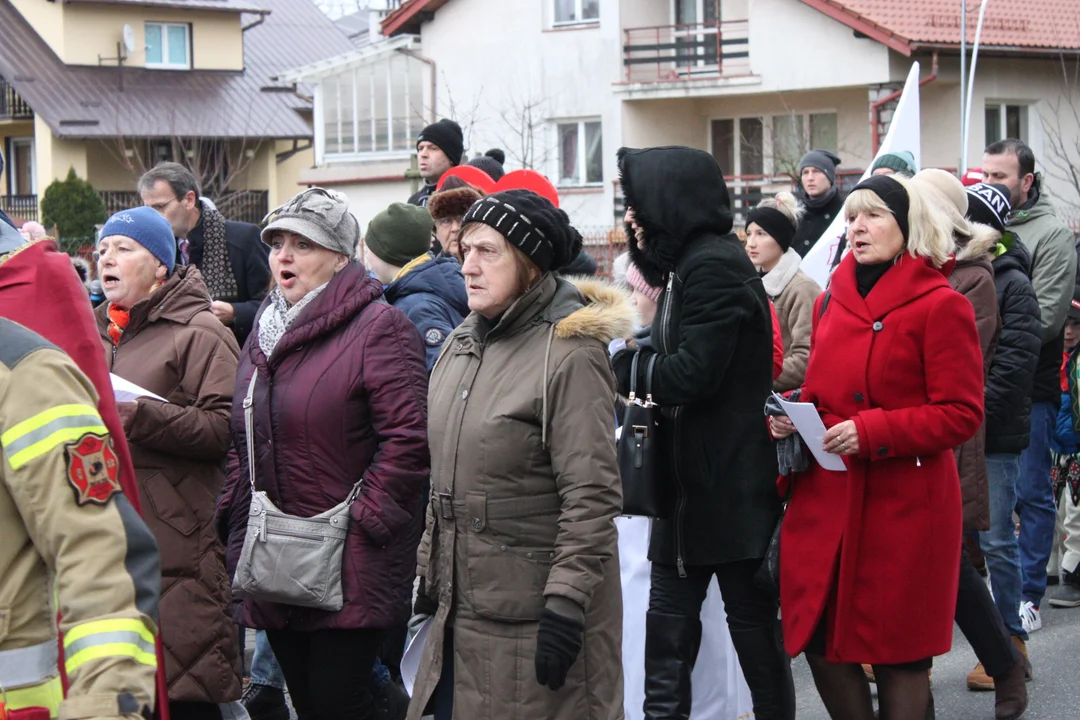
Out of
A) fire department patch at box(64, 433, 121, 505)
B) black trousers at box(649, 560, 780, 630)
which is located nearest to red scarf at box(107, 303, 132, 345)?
black trousers at box(649, 560, 780, 630)

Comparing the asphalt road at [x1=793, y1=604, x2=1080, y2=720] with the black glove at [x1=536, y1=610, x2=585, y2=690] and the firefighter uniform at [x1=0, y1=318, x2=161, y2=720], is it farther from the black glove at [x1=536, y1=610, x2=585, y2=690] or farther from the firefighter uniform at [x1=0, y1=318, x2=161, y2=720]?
the firefighter uniform at [x1=0, y1=318, x2=161, y2=720]

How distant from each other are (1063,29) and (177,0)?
1023 inches

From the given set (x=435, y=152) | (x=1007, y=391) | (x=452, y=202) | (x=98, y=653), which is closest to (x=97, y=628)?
(x=98, y=653)

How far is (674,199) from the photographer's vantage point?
15.8 feet

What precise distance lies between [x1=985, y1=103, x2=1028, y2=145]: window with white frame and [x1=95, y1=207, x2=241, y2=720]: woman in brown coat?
25913 millimetres

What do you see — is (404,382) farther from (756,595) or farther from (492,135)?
(492,135)

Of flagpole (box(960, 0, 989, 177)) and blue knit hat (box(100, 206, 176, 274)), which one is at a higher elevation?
flagpole (box(960, 0, 989, 177))

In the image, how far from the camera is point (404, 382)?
454cm

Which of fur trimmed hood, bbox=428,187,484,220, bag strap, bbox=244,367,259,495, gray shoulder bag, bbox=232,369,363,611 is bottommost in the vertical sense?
gray shoulder bag, bbox=232,369,363,611

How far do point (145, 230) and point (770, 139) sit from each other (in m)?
27.0

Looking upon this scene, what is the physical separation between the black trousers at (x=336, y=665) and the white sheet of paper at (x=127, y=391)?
36.3 inches

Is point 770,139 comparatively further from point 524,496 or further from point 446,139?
point 524,496

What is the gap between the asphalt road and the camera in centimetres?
599

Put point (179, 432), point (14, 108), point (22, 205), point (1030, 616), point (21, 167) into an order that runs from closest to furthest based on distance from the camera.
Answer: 1. point (179, 432)
2. point (1030, 616)
3. point (14, 108)
4. point (22, 205)
5. point (21, 167)
